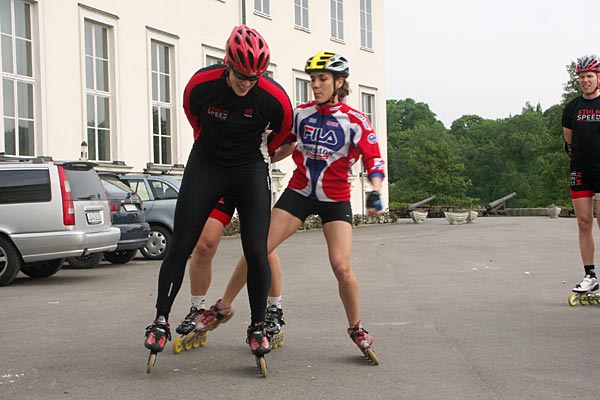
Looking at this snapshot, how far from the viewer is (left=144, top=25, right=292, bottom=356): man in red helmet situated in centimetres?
552

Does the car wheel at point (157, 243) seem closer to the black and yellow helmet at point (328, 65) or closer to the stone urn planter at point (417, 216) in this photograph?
the black and yellow helmet at point (328, 65)

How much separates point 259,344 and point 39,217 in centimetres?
727

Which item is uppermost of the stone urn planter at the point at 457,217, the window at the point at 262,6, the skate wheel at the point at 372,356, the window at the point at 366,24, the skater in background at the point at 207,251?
the window at the point at 366,24

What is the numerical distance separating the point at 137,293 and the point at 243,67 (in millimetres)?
5874

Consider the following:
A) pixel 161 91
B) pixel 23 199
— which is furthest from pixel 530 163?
pixel 23 199

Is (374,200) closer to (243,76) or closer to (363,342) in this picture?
(363,342)

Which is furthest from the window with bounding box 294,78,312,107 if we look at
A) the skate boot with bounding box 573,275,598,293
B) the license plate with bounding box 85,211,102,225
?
the skate boot with bounding box 573,275,598,293

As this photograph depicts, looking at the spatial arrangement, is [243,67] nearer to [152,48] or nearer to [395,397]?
[395,397]

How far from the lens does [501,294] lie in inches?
392

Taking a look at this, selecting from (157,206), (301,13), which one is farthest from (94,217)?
(301,13)

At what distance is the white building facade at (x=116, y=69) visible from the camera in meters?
21.6

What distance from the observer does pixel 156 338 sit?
5.37m

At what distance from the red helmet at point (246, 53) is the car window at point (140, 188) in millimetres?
11240

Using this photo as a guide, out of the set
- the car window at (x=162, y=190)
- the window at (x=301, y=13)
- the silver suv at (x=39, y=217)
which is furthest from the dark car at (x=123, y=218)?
the window at (x=301, y=13)
